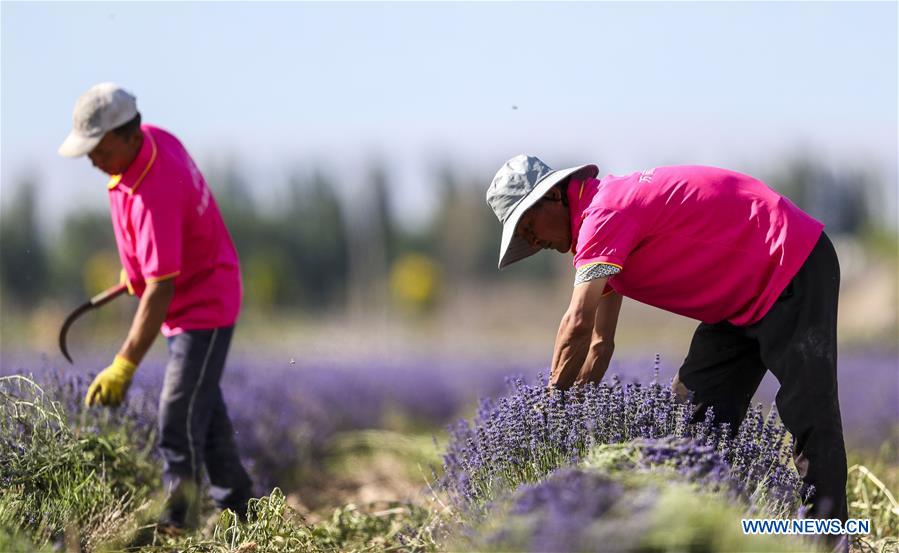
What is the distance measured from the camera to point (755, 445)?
3078 mm

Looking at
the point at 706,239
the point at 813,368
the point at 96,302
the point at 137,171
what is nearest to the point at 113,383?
the point at 96,302

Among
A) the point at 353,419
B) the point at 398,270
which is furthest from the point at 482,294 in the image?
the point at 353,419

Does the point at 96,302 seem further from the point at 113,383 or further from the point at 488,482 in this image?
the point at 488,482

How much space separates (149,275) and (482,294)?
140 feet

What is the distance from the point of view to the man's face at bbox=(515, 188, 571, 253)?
10.1 ft

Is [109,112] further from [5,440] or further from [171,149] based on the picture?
[5,440]

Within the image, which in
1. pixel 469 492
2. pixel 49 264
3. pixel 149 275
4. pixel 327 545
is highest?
pixel 149 275

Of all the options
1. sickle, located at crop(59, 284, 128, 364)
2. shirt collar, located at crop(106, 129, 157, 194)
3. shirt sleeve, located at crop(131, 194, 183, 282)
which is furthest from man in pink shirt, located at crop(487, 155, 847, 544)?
sickle, located at crop(59, 284, 128, 364)

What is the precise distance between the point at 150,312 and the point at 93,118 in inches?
28.0

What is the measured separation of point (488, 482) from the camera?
293 cm

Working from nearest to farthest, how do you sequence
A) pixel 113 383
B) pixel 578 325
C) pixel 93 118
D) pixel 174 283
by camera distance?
pixel 578 325 < pixel 93 118 < pixel 113 383 < pixel 174 283

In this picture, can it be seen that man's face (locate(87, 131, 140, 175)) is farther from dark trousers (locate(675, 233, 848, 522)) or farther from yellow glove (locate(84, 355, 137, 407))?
dark trousers (locate(675, 233, 848, 522))

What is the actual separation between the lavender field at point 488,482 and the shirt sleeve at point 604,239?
401 mm

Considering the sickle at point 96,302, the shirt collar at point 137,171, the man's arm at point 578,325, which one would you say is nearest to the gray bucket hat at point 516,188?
the man's arm at point 578,325
